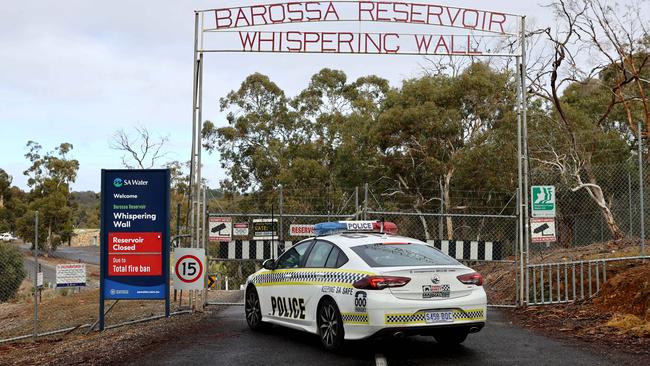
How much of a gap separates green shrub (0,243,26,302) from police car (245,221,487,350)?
29.3m

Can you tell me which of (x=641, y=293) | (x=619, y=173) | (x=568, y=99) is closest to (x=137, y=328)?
(x=641, y=293)

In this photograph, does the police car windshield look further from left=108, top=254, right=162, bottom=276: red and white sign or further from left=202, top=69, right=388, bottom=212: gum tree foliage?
left=202, top=69, right=388, bottom=212: gum tree foliage

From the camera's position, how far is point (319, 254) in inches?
381

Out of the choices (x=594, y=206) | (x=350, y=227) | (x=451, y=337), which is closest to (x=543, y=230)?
(x=350, y=227)

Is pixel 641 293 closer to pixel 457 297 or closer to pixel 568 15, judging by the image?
pixel 457 297

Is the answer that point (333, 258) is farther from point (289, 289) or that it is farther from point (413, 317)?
A: point (413, 317)

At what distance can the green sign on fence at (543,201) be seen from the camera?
46.1 ft

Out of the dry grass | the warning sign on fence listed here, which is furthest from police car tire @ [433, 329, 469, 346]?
the warning sign on fence

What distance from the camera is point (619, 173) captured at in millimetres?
27609

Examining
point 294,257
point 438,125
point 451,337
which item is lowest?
point 451,337

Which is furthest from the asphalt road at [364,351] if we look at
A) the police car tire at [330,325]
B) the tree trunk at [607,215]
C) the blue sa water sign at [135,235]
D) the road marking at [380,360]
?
the tree trunk at [607,215]

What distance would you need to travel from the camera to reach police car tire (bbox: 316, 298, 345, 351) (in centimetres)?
864

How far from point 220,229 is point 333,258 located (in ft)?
20.3

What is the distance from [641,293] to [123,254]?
8.47 metres
